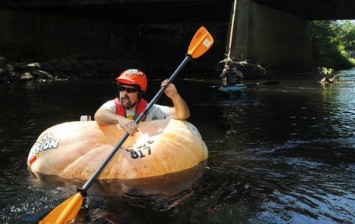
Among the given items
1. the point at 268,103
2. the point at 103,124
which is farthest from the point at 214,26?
the point at 103,124

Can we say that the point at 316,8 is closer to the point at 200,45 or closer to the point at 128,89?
the point at 200,45

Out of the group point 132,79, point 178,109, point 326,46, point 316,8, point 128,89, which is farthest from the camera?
point 326,46

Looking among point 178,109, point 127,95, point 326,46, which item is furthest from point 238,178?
point 326,46

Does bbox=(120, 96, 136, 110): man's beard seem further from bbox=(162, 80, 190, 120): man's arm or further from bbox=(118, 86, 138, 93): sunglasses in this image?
bbox=(162, 80, 190, 120): man's arm

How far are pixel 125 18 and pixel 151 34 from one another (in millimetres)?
6398

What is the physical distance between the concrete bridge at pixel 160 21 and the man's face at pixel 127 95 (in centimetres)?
1514

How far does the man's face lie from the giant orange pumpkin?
0.35 m

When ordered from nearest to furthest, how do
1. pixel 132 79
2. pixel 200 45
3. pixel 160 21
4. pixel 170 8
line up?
pixel 132 79 → pixel 200 45 → pixel 170 8 → pixel 160 21

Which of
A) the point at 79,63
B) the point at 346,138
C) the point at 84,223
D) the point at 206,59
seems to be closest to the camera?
the point at 84,223

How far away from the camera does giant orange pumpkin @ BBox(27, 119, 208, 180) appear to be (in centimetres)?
520

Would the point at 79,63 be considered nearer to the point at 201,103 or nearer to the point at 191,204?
the point at 201,103

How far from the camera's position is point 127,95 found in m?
5.25

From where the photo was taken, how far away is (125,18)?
30984 mm

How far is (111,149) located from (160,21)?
27.9 metres
